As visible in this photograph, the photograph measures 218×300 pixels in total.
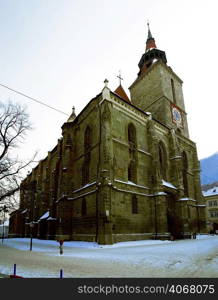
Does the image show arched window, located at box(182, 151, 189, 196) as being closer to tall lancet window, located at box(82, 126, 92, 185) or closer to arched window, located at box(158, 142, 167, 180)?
arched window, located at box(158, 142, 167, 180)

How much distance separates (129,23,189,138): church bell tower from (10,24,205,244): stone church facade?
0.75ft

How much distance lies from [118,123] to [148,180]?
283 inches

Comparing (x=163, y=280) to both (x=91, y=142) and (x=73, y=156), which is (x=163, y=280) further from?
(x=73, y=156)

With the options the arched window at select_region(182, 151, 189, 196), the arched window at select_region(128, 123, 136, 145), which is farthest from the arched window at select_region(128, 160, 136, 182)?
the arched window at select_region(182, 151, 189, 196)

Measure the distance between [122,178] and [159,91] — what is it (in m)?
19.0

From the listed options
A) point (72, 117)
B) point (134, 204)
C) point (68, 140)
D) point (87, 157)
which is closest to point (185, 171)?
point (134, 204)

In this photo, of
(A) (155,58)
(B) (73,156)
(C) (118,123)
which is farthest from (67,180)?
(A) (155,58)

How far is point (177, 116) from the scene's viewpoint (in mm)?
33438

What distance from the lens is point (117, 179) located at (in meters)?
Result: 19.4

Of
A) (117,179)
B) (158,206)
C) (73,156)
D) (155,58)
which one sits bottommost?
(158,206)

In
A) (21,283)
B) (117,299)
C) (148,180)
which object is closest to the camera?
(117,299)

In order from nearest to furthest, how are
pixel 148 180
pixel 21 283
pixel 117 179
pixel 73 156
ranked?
pixel 21 283, pixel 117 179, pixel 148 180, pixel 73 156

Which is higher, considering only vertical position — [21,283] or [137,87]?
[137,87]

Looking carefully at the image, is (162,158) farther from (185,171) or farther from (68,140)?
(68,140)
